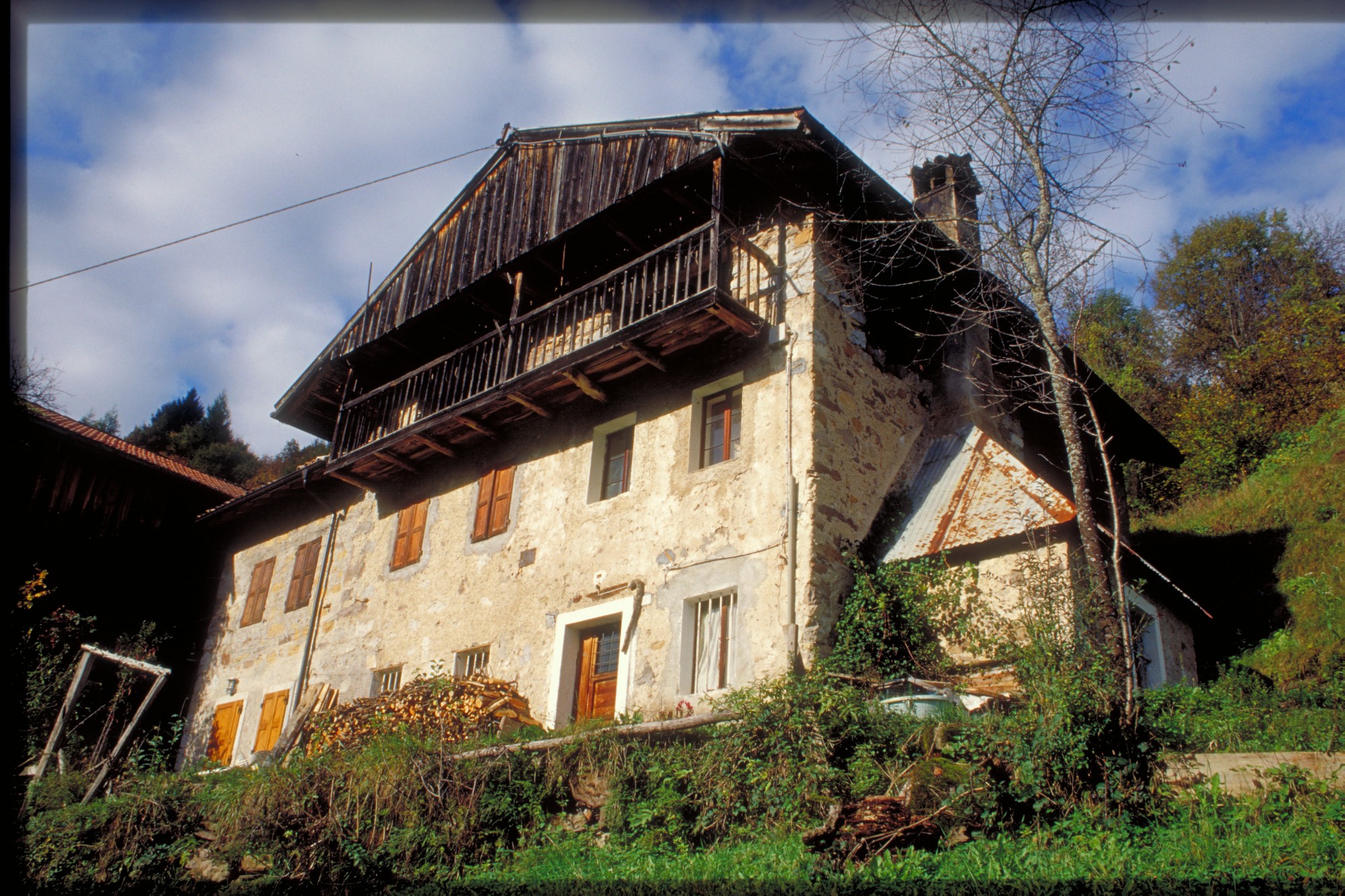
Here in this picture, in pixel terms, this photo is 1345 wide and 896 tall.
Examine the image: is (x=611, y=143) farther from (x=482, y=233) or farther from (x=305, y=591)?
(x=305, y=591)

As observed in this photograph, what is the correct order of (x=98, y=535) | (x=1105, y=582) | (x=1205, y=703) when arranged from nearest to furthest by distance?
1. (x=1105, y=582)
2. (x=1205, y=703)
3. (x=98, y=535)

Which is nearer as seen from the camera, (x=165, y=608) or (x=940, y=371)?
(x=940, y=371)

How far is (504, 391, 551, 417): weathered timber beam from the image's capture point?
41.5 feet

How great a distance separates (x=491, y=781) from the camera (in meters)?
8.64

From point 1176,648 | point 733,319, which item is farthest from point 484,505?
point 1176,648

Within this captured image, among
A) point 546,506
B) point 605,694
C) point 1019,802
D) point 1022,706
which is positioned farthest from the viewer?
point 546,506

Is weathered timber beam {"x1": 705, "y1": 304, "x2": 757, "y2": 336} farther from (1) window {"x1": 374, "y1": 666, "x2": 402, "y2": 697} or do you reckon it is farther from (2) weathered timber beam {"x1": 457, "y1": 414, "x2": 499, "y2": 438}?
(1) window {"x1": 374, "y1": 666, "x2": 402, "y2": 697}

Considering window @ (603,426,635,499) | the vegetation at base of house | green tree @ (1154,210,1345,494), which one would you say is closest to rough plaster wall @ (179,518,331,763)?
the vegetation at base of house

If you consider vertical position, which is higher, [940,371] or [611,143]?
[611,143]

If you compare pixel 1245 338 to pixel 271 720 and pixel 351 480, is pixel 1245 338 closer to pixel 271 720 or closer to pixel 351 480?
pixel 351 480

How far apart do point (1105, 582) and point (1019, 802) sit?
2588 millimetres

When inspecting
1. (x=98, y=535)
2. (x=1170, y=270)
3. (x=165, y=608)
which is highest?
(x=1170, y=270)

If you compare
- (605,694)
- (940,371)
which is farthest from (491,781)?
(940,371)

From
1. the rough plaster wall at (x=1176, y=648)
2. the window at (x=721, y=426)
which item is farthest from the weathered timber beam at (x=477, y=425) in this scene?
the rough plaster wall at (x=1176, y=648)
